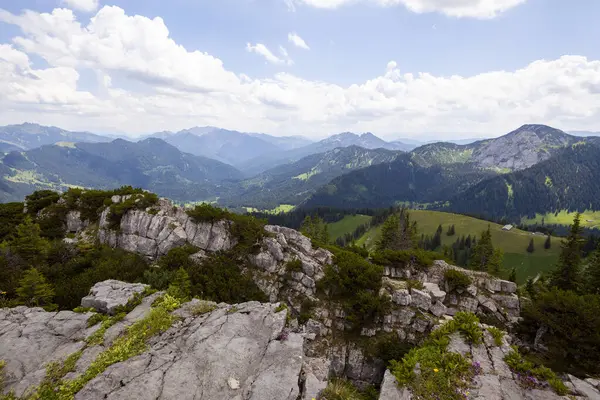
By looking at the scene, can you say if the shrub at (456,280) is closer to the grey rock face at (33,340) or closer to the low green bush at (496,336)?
the low green bush at (496,336)

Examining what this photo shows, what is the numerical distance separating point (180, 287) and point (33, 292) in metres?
10.8

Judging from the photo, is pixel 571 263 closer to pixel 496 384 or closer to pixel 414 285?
pixel 414 285

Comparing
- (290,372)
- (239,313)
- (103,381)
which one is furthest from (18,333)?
(290,372)

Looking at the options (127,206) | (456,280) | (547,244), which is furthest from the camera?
(547,244)

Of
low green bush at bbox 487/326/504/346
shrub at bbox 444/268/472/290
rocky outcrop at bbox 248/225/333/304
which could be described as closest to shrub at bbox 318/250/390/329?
rocky outcrop at bbox 248/225/333/304

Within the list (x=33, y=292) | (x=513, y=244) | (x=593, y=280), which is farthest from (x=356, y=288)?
(x=513, y=244)

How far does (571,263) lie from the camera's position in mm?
47688

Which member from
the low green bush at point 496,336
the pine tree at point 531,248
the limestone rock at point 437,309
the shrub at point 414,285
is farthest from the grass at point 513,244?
the low green bush at point 496,336

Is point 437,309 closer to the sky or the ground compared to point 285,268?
closer to the ground

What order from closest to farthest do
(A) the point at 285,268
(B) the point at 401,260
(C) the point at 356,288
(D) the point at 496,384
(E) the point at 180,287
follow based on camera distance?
(D) the point at 496,384 → (E) the point at 180,287 → (C) the point at 356,288 → (A) the point at 285,268 → (B) the point at 401,260

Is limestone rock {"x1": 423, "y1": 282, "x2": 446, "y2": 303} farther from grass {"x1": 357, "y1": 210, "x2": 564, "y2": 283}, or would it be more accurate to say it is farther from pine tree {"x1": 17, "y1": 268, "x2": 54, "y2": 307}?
grass {"x1": 357, "y1": 210, "x2": 564, "y2": 283}

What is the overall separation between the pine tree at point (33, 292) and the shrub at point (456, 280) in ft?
135

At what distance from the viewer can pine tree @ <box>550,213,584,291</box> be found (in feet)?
155

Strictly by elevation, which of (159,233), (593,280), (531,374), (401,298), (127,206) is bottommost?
(593,280)
